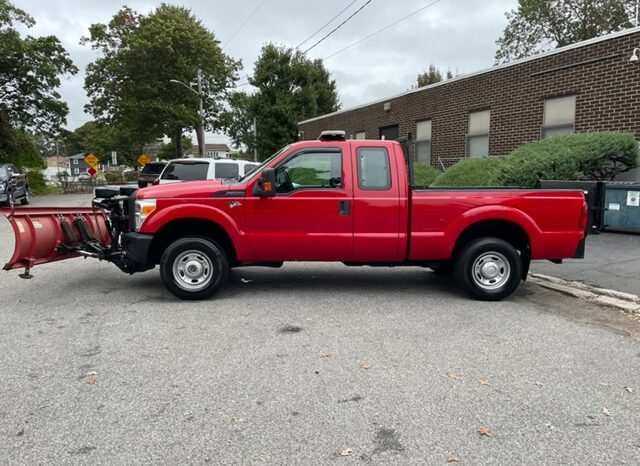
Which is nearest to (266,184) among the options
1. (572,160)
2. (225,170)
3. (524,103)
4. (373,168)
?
(373,168)

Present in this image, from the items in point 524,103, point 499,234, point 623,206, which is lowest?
point 499,234

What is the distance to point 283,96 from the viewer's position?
109ft

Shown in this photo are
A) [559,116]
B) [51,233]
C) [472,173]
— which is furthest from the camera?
[472,173]

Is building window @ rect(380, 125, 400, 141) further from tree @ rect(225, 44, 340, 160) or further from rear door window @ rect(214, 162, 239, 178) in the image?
tree @ rect(225, 44, 340, 160)

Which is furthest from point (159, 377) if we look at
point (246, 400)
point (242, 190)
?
point (242, 190)

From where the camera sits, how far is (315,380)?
13.1 ft

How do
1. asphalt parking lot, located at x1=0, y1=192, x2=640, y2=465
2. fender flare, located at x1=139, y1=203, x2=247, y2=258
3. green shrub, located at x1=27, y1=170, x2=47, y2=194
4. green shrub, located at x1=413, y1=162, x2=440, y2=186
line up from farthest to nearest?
green shrub, located at x1=27, y1=170, x2=47, y2=194 → green shrub, located at x1=413, y1=162, x2=440, y2=186 → fender flare, located at x1=139, y1=203, x2=247, y2=258 → asphalt parking lot, located at x1=0, y1=192, x2=640, y2=465

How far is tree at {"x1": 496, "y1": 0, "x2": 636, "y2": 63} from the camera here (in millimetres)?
36094

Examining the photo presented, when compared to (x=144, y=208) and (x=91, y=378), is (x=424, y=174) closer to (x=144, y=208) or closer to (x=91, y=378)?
(x=144, y=208)

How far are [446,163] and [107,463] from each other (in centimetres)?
1579

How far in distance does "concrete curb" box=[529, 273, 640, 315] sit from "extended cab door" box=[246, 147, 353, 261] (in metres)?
3.07

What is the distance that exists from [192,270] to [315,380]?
2.89 metres

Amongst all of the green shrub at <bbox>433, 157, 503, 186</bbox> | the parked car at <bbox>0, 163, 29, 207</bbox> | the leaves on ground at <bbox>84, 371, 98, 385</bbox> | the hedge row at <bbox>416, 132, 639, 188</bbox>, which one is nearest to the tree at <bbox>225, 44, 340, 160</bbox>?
the parked car at <bbox>0, 163, 29, 207</bbox>

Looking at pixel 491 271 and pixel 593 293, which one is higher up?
pixel 491 271
